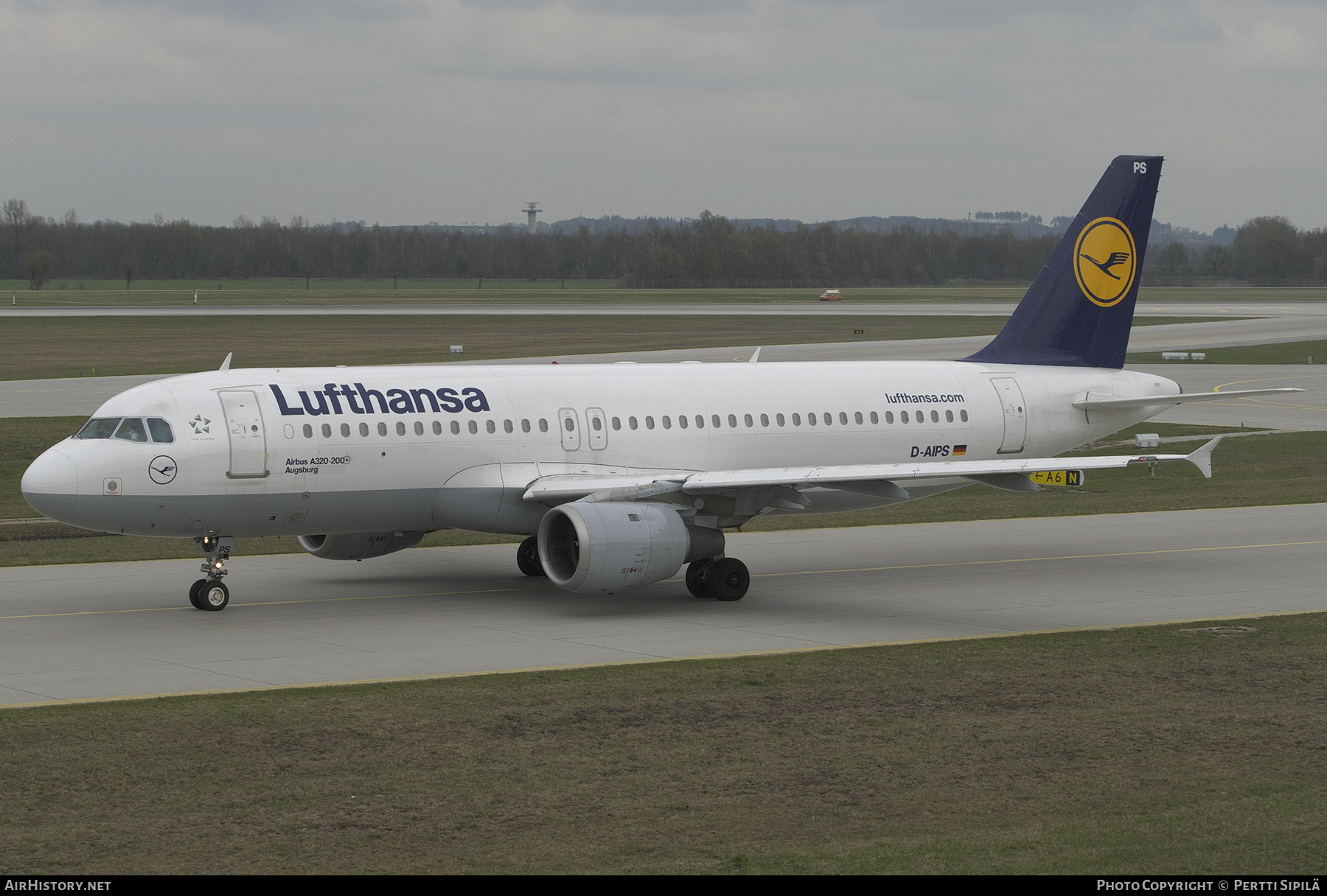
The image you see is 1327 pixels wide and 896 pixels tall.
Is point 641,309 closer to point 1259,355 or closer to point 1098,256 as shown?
point 1259,355

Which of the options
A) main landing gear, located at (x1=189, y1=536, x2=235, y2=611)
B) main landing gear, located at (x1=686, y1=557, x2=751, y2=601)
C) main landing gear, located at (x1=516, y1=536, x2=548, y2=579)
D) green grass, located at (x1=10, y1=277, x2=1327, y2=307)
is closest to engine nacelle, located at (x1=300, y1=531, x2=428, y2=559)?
main landing gear, located at (x1=516, y1=536, x2=548, y2=579)

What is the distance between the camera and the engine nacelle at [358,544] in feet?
91.7

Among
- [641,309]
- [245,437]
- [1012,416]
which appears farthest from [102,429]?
[641,309]

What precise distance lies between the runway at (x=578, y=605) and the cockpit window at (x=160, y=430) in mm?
2891

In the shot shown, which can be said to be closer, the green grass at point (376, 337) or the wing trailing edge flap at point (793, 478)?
the wing trailing edge flap at point (793, 478)

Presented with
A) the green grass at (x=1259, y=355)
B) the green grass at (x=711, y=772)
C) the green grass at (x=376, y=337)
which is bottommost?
the green grass at (x=376, y=337)

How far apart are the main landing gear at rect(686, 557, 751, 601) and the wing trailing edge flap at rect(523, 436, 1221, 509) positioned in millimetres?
1241

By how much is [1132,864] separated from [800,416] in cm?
1756

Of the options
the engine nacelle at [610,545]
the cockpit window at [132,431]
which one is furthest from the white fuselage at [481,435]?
the engine nacelle at [610,545]

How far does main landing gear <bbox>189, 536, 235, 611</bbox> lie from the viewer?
25312mm

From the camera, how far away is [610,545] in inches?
964

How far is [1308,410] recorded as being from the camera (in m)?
61.4

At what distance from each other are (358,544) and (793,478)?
8141mm

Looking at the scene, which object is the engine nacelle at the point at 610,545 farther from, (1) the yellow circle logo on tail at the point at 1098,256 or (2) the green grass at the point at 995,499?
(1) the yellow circle logo on tail at the point at 1098,256
